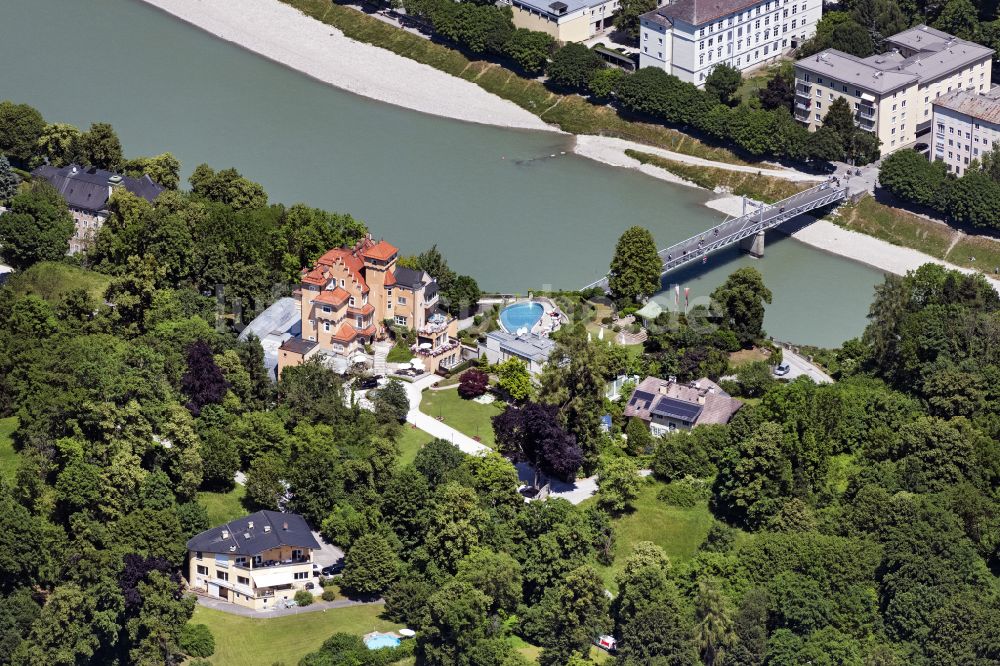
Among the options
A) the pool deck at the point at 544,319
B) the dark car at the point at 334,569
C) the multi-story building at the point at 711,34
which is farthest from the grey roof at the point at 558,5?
the dark car at the point at 334,569

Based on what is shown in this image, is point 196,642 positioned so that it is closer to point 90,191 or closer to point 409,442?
point 409,442

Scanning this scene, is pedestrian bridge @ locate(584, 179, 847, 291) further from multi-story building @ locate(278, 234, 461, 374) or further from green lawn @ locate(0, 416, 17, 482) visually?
green lawn @ locate(0, 416, 17, 482)

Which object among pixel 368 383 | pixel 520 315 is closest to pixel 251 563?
pixel 368 383

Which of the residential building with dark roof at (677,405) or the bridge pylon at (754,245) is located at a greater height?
the residential building with dark roof at (677,405)

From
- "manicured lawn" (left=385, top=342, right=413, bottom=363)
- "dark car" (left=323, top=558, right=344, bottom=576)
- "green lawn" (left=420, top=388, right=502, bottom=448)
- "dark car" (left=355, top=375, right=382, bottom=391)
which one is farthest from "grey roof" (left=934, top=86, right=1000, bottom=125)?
"dark car" (left=323, top=558, right=344, bottom=576)

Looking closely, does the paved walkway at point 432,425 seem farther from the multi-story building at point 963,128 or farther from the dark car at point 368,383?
the multi-story building at point 963,128

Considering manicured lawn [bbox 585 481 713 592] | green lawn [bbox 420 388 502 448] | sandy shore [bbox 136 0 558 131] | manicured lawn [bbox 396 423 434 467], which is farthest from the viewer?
sandy shore [bbox 136 0 558 131]
